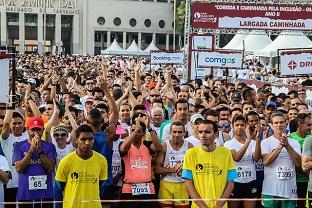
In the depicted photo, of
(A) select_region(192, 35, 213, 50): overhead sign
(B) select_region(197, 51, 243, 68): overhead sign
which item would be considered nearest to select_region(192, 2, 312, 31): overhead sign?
(A) select_region(192, 35, 213, 50): overhead sign

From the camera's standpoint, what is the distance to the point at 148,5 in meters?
92.2

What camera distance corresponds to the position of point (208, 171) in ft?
21.4

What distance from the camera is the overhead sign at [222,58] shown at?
18547 mm

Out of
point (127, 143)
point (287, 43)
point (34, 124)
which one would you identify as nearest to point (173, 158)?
point (127, 143)

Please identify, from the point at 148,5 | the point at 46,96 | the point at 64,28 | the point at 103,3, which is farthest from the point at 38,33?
the point at 46,96

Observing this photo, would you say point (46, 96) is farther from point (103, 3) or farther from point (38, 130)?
point (103, 3)

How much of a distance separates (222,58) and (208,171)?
12341 mm

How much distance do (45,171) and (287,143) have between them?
2795 mm

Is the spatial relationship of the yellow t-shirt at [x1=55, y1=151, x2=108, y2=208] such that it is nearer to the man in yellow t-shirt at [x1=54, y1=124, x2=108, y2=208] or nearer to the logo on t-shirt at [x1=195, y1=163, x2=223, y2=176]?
the man in yellow t-shirt at [x1=54, y1=124, x2=108, y2=208]

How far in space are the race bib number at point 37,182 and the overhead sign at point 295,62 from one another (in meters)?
8.86

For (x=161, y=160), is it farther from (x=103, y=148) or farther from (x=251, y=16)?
(x=251, y=16)

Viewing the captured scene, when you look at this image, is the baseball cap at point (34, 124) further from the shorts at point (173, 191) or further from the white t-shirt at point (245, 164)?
the white t-shirt at point (245, 164)

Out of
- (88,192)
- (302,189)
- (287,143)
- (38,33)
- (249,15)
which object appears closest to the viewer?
(88,192)

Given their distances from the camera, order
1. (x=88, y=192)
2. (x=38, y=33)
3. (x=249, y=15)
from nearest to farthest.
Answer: (x=88, y=192) < (x=249, y=15) < (x=38, y=33)
